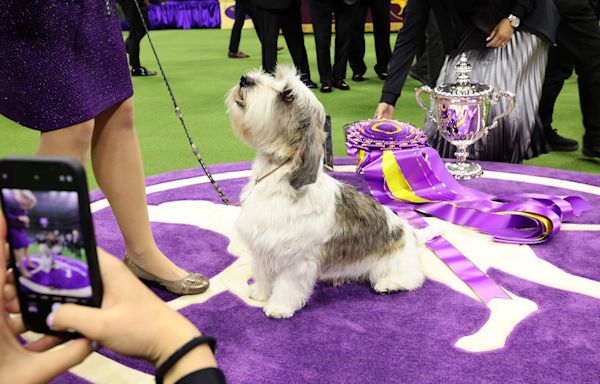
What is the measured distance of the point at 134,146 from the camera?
2.15 metres

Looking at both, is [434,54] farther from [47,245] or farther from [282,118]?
[47,245]

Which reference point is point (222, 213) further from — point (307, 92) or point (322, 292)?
point (307, 92)

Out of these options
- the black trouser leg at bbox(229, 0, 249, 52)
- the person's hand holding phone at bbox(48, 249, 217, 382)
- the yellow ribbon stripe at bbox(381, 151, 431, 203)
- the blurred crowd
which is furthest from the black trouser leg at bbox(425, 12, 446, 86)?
the person's hand holding phone at bbox(48, 249, 217, 382)

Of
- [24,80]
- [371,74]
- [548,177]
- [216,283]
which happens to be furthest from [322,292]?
[371,74]

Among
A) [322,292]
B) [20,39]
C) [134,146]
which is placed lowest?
[322,292]

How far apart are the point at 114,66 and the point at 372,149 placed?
71.7 inches

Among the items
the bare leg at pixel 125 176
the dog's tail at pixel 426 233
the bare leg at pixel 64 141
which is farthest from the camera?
the dog's tail at pixel 426 233

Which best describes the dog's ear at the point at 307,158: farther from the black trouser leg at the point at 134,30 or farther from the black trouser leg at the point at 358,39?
the black trouser leg at the point at 134,30

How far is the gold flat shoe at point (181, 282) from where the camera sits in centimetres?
230

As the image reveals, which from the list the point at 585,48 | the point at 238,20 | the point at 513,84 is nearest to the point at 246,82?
the point at 513,84

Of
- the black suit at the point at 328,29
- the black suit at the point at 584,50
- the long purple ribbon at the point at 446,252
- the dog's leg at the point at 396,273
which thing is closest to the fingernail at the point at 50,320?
the dog's leg at the point at 396,273

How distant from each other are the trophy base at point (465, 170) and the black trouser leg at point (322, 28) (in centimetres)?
307

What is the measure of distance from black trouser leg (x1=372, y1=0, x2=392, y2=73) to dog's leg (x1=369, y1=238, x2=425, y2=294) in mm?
5066

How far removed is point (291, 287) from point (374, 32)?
552cm
